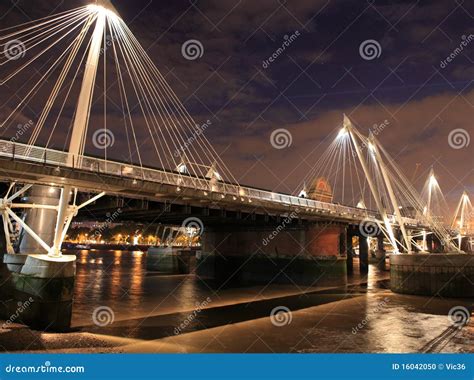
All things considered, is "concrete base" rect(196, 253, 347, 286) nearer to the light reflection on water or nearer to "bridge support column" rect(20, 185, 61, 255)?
the light reflection on water

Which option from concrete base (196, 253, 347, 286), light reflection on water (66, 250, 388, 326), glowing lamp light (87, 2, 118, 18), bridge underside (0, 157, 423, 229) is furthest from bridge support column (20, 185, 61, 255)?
concrete base (196, 253, 347, 286)

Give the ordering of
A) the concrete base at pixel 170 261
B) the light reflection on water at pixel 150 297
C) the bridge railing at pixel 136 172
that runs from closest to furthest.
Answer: the bridge railing at pixel 136 172
the light reflection on water at pixel 150 297
the concrete base at pixel 170 261

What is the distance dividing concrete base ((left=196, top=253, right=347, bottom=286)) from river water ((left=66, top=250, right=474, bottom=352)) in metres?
7.35

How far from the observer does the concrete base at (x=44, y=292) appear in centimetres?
2027

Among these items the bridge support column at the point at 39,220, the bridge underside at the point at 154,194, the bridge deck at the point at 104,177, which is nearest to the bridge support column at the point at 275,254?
the bridge underside at the point at 154,194

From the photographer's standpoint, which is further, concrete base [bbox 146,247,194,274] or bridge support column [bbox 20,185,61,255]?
concrete base [bbox 146,247,194,274]

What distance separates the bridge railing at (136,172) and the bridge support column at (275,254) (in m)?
3.87

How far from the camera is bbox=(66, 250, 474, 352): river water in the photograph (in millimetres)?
17328

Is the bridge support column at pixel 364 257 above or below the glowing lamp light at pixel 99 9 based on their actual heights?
below

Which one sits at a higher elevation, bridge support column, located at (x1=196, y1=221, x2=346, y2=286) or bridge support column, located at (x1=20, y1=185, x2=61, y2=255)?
bridge support column, located at (x1=20, y1=185, x2=61, y2=255)

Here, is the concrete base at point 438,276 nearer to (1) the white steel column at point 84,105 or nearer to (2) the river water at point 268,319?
(2) the river water at point 268,319

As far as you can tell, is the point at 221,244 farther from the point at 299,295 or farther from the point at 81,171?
the point at 81,171

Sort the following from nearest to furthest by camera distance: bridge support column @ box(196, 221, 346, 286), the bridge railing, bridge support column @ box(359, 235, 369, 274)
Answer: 1. the bridge railing
2. bridge support column @ box(196, 221, 346, 286)
3. bridge support column @ box(359, 235, 369, 274)

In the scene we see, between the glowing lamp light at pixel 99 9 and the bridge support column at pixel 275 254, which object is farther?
the bridge support column at pixel 275 254
